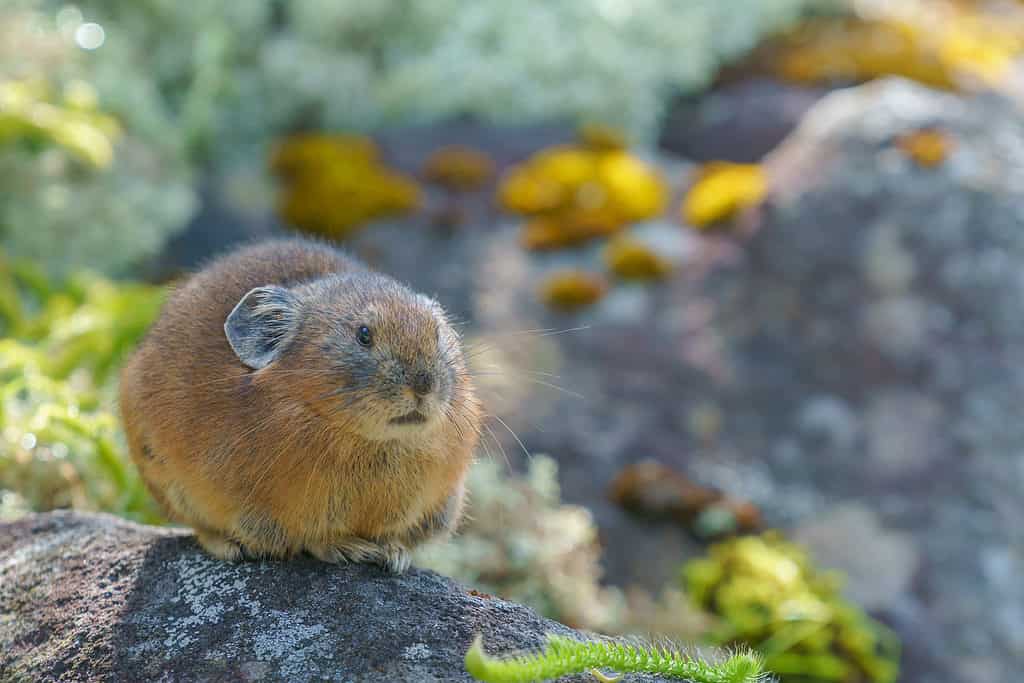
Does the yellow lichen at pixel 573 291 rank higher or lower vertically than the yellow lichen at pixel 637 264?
lower

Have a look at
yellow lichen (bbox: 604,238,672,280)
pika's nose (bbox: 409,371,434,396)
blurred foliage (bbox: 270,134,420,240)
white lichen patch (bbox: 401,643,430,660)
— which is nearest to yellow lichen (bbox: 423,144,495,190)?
blurred foliage (bbox: 270,134,420,240)

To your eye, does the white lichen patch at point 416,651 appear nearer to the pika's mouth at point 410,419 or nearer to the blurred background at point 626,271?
the pika's mouth at point 410,419

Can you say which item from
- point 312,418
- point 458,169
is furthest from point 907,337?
point 312,418

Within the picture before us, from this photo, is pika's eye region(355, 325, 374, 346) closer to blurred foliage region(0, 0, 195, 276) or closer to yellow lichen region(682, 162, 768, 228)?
blurred foliage region(0, 0, 195, 276)

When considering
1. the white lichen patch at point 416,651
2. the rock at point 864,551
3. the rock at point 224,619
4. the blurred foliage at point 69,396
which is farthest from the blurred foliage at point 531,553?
the white lichen patch at point 416,651

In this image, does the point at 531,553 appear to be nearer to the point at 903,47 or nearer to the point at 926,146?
the point at 926,146
